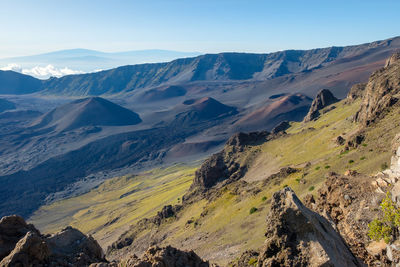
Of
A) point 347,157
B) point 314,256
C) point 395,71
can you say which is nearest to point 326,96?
point 395,71

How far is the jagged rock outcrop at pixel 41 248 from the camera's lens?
11.3 meters

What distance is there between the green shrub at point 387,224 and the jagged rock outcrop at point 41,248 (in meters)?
11.7

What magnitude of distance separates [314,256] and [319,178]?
21178 millimetres

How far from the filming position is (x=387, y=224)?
12.4m

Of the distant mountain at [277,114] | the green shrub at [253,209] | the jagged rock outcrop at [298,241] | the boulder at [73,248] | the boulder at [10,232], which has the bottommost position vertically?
the distant mountain at [277,114]

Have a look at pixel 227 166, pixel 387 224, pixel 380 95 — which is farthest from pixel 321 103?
pixel 387 224

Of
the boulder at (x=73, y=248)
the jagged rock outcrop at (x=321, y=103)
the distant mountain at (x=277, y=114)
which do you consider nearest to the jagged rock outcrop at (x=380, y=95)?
the boulder at (x=73, y=248)

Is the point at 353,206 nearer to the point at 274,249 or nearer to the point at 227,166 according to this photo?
the point at 274,249

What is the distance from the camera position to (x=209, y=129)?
170375mm

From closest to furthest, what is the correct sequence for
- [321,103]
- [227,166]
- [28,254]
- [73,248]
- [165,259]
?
[28,254]
[165,259]
[73,248]
[227,166]
[321,103]

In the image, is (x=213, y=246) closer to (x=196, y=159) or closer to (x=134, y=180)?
(x=134, y=180)

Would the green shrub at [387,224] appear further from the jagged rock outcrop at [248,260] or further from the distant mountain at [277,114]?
the distant mountain at [277,114]

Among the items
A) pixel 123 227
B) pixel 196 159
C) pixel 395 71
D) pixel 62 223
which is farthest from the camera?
pixel 196 159

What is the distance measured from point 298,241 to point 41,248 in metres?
9.47
